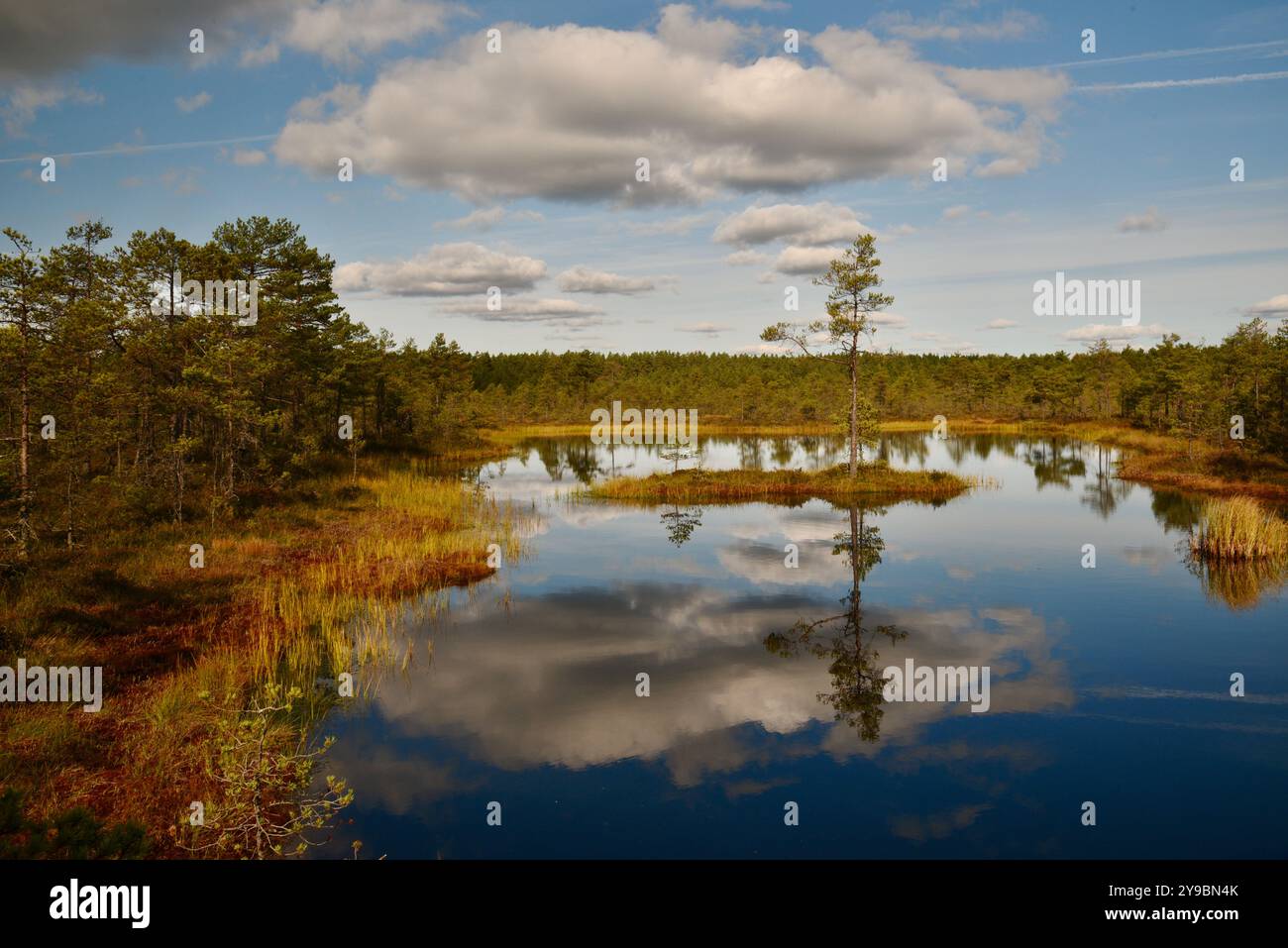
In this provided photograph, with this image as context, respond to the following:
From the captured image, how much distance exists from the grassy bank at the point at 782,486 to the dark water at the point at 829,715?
50.9ft

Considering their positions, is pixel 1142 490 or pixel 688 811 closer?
pixel 688 811

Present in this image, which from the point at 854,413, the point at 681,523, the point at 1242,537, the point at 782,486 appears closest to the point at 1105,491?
the point at 854,413

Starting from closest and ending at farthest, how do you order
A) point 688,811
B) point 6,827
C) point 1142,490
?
point 6,827 < point 688,811 < point 1142,490

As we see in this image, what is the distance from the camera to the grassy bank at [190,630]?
1124 centimetres

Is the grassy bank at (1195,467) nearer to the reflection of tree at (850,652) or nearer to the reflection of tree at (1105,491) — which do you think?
the reflection of tree at (1105,491)

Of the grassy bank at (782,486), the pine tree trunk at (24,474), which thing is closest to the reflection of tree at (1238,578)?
the grassy bank at (782,486)

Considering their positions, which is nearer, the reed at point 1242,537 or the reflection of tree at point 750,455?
the reed at point 1242,537

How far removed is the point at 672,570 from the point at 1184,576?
18206mm

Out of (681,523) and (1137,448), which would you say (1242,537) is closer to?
(681,523)

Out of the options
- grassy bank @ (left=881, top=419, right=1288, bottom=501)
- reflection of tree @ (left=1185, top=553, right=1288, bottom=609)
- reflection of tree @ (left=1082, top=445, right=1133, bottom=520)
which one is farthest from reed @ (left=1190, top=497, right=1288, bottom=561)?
grassy bank @ (left=881, top=419, right=1288, bottom=501)
